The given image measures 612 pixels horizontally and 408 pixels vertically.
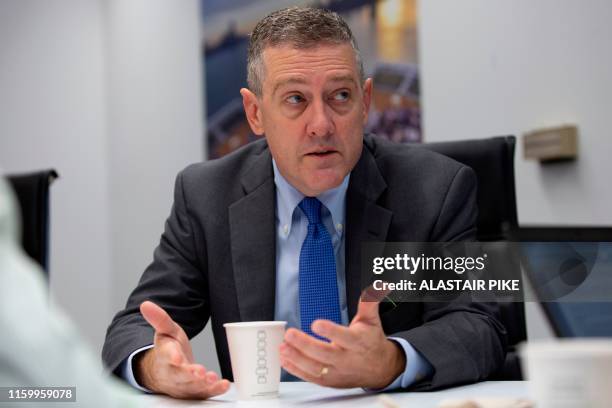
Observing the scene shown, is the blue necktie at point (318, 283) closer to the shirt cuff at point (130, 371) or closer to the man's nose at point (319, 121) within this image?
the man's nose at point (319, 121)

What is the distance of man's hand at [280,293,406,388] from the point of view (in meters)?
1.21

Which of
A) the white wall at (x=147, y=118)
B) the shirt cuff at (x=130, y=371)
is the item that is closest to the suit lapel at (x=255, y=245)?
the shirt cuff at (x=130, y=371)

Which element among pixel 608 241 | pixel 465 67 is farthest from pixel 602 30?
pixel 608 241

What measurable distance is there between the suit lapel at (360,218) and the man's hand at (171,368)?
1.42 ft

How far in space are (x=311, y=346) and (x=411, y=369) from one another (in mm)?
204

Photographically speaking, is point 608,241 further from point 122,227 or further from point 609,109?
point 122,227

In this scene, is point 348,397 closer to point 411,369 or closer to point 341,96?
point 411,369

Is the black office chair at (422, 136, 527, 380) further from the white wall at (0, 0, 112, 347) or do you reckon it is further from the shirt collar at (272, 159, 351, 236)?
the white wall at (0, 0, 112, 347)

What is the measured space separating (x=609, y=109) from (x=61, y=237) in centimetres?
347

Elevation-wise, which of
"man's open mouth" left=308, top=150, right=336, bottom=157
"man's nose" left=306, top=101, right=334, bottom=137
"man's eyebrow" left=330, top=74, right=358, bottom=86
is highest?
"man's eyebrow" left=330, top=74, right=358, bottom=86

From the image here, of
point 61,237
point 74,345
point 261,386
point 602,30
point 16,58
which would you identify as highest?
point 16,58

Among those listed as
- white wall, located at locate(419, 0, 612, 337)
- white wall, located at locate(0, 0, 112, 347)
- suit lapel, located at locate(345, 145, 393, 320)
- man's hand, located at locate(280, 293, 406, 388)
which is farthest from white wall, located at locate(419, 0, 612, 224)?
white wall, located at locate(0, 0, 112, 347)

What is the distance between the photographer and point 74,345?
447 mm

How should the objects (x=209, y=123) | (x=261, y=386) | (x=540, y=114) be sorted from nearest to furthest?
(x=261, y=386) → (x=540, y=114) → (x=209, y=123)
